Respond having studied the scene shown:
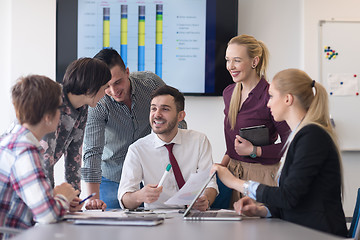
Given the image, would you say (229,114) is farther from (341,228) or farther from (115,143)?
(341,228)

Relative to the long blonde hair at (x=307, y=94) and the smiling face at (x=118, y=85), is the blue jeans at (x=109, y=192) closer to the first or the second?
the smiling face at (x=118, y=85)

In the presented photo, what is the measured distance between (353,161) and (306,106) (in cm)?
248

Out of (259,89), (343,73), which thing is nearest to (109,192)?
(259,89)

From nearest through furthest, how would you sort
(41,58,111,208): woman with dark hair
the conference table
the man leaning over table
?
the conference table
(41,58,111,208): woman with dark hair
the man leaning over table

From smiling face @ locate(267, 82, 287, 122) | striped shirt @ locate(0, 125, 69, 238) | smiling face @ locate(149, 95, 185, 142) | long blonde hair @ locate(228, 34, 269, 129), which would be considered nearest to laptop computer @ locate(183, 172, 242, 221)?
smiling face @ locate(267, 82, 287, 122)

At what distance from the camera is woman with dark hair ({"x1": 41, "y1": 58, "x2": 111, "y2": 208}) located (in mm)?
2264

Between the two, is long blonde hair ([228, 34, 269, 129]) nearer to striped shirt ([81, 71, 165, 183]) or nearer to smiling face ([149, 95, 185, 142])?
smiling face ([149, 95, 185, 142])

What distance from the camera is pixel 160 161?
8.34 ft

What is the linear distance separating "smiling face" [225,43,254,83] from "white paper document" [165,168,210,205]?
0.83 meters

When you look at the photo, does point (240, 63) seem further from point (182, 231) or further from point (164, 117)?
point (182, 231)

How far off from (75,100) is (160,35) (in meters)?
1.82

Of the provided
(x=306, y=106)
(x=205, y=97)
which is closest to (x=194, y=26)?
(x=205, y=97)

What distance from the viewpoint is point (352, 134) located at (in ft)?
13.6

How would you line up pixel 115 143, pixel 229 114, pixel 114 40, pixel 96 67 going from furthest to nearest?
pixel 114 40
pixel 115 143
pixel 229 114
pixel 96 67
